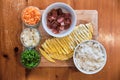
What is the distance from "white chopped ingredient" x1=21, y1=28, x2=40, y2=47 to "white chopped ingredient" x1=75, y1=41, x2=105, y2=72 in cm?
16

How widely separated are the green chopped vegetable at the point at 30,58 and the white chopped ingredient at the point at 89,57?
0.49 ft

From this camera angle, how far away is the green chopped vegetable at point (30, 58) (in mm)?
1562

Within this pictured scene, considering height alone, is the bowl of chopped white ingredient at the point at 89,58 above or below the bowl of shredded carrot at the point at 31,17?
below

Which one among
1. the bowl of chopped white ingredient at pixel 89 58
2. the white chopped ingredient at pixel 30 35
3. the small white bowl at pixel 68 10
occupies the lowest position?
the bowl of chopped white ingredient at pixel 89 58

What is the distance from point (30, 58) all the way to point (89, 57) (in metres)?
0.22

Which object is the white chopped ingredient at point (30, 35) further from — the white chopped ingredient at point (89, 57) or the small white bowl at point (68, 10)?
the white chopped ingredient at point (89, 57)

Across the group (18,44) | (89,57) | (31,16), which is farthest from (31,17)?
(89,57)

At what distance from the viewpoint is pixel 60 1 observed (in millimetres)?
1603

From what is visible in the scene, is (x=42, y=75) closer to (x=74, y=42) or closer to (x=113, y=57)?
(x=74, y=42)

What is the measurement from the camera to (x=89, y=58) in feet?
5.16

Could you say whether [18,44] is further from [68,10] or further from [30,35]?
[68,10]

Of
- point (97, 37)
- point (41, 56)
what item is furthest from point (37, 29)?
point (97, 37)

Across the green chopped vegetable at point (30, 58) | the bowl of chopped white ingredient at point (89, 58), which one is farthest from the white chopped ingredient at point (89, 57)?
the green chopped vegetable at point (30, 58)

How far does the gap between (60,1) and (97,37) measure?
0.65 ft
